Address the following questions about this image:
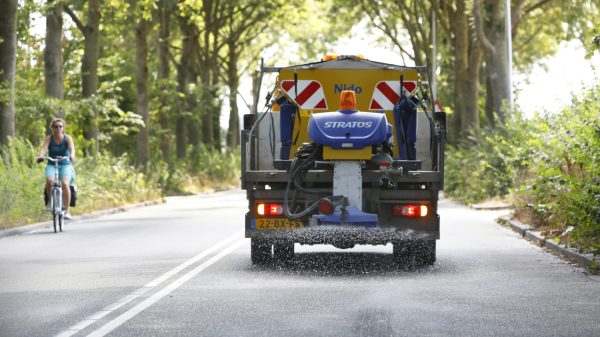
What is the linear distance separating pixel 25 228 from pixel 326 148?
368 inches

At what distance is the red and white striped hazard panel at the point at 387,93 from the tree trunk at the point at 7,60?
11137 millimetres

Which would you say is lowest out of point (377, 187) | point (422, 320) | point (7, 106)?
point (422, 320)

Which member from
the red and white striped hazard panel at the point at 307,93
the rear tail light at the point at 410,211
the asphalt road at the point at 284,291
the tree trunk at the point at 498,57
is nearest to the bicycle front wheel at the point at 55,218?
the asphalt road at the point at 284,291

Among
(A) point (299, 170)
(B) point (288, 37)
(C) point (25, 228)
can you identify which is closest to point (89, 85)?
(C) point (25, 228)

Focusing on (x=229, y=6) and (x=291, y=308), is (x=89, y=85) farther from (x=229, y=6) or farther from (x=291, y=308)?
(x=291, y=308)

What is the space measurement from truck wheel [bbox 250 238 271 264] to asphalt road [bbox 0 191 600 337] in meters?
0.24

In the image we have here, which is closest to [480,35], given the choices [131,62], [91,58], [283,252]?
[91,58]

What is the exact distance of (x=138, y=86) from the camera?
35.4 meters

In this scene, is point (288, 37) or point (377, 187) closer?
point (377, 187)

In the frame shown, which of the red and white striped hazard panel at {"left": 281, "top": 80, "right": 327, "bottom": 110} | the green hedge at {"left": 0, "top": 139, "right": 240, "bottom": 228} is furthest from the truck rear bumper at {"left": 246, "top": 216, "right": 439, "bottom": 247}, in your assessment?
the green hedge at {"left": 0, "top": 139, "right": 240, "bottom": 228}

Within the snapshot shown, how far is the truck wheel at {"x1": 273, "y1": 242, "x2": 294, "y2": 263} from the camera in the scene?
1334 cm

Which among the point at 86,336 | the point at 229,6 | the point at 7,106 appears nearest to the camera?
the point at 86,336

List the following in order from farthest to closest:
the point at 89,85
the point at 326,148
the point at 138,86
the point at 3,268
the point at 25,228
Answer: the point at 138,86
the point at 89,85
the point at 25,228
the point at 3,268
the point at 326,148

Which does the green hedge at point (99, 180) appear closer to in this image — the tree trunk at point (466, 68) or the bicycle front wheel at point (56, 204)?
the bicycle front wheel at point (56, 204)
